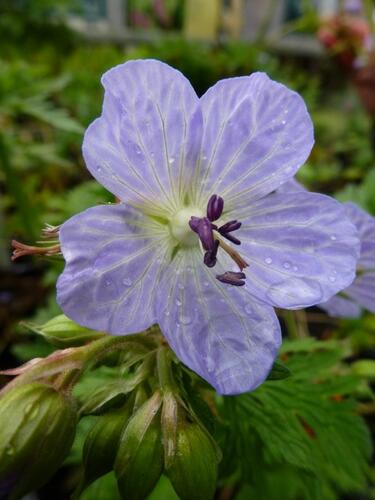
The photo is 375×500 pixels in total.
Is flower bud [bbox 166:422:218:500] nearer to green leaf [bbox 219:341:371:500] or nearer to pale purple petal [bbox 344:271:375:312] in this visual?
green leaf [bbox 219:341:371:500]

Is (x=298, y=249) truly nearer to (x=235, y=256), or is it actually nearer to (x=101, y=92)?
(x=235, y=256)

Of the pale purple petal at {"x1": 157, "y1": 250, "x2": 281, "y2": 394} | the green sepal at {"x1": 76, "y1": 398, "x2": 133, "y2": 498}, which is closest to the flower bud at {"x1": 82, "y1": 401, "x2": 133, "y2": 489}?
the green sepal at {"x1": 76, "y1": 398, "x2": 133, "y2": 498}

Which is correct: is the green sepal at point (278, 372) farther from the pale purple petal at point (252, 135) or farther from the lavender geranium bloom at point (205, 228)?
the pale purple petal at point (252, 135)

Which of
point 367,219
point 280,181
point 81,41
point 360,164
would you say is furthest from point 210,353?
point 81,41

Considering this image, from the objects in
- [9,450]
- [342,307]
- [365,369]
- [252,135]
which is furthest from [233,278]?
[365,369]

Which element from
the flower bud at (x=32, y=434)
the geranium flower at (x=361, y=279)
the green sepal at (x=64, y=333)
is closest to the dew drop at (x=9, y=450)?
the flower bud at (x=32, y=434)

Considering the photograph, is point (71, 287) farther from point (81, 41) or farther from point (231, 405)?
point (81, 41)
